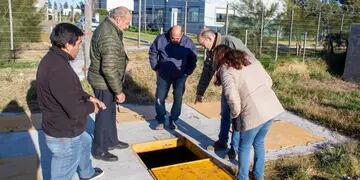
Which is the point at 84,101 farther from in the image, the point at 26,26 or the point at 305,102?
the point at 26,26

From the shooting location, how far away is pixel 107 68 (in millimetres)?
4004

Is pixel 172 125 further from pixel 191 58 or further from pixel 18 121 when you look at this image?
pixel 18 121

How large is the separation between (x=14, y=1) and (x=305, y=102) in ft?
31.4

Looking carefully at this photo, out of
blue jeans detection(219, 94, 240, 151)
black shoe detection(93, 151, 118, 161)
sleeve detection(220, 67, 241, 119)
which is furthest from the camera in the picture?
blue jeans detection(219, 94, 240, 151)

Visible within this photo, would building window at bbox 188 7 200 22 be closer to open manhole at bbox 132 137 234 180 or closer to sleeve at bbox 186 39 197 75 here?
sleeve at bbox 186 39 197 75

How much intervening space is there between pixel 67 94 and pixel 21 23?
975cm

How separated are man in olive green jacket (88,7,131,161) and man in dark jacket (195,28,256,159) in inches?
35.9

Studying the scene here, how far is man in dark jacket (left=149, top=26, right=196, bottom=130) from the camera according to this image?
17.7ft

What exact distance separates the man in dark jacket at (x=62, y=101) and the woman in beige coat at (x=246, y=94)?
3.92ft

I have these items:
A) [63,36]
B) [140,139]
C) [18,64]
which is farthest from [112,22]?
[18,64]

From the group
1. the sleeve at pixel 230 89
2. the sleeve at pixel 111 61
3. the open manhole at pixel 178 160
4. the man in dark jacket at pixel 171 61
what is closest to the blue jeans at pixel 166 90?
the man in dark jacket at pixel 171 61

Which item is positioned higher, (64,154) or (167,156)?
(64,154)

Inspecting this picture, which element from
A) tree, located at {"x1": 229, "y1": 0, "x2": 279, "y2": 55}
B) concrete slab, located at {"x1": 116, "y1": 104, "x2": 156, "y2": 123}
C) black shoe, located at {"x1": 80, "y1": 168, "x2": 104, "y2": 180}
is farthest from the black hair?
tree, located at {"x1": 229, "y1": 0, "x2": 279, "y2": 55}

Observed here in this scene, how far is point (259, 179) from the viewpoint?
12.7 ft
